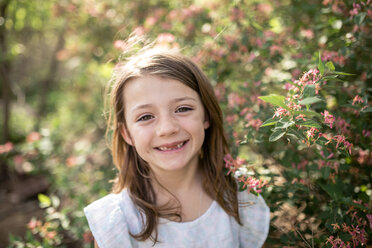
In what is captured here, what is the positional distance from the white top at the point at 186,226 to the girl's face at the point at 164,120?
29cm

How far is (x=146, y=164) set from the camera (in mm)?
1622

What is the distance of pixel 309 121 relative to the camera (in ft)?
3.31

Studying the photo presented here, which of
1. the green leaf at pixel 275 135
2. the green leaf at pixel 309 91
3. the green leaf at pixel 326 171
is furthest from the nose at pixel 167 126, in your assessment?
the green leaf at pixel 326 171

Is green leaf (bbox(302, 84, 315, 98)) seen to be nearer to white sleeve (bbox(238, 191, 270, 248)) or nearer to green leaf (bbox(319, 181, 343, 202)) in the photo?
green leaf (bbox(319, 181, 343, 202))

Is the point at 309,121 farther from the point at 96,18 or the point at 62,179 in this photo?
the point at 96,18

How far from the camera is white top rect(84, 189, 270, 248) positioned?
1380 millimetres

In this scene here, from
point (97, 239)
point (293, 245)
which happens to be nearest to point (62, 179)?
point (97, 239)

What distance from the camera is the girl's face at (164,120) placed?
4.35 feet

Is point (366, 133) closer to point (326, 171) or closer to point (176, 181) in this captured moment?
point (326, 171)

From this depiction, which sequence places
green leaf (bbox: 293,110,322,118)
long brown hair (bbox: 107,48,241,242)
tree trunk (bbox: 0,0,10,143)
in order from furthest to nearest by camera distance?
tree trunk (bbox: 0,0,10,143)
long brown hair (bbox: 107,48,241,242)
green leaf (bbox: 293,110,322,118)

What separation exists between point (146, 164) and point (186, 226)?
39 centimetres

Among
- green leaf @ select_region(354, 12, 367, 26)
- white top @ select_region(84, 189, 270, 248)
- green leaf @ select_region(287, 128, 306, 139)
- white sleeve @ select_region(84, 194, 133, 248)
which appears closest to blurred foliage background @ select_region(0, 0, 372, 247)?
green leaf @ select_region(354, 12, 367, 26)

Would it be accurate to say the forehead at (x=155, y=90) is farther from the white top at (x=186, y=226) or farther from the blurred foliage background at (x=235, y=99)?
the white top at (x=186, y=226)

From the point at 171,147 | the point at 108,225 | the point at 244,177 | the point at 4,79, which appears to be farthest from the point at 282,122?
the point at 4,79
